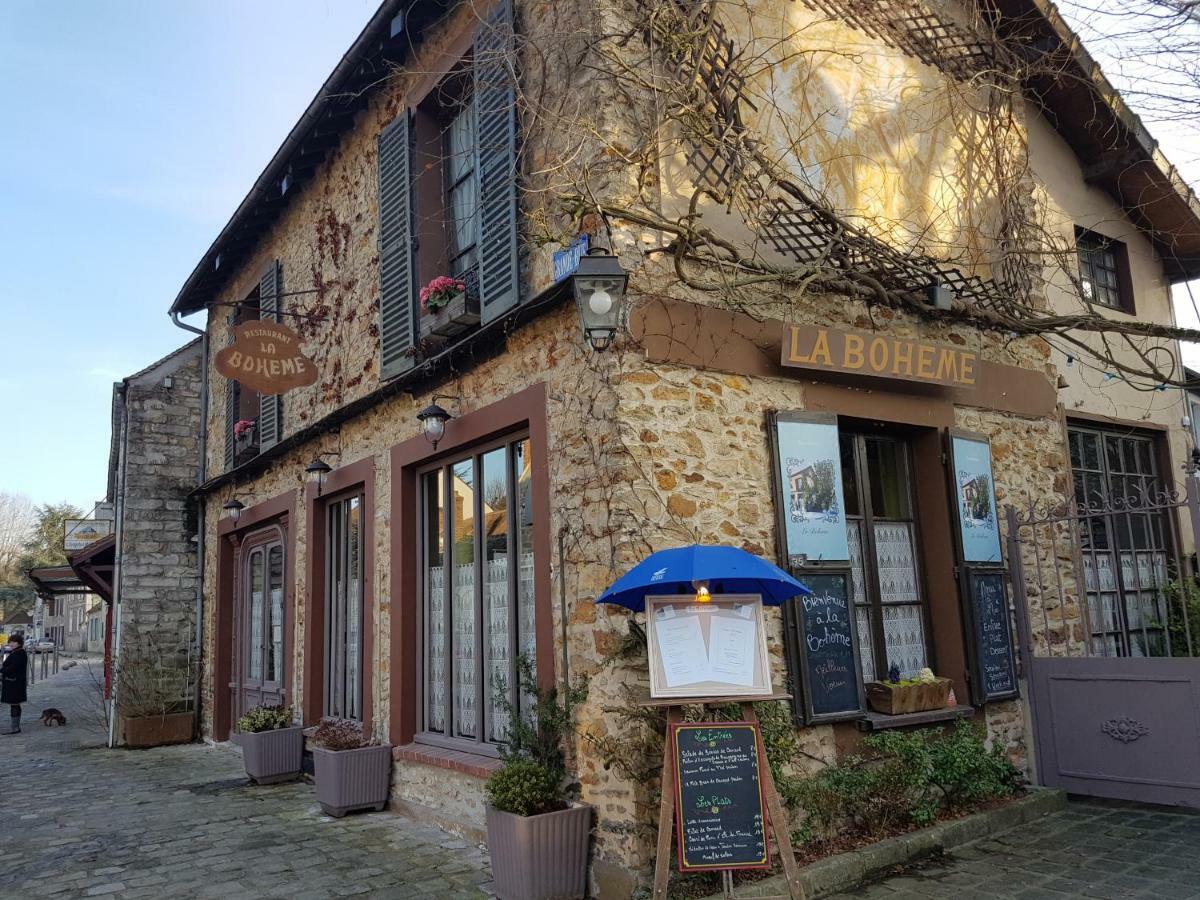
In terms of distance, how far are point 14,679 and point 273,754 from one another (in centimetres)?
952

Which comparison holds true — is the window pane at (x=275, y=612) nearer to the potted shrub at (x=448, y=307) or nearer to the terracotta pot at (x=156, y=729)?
the terracotta pot at (x=156, y=729)

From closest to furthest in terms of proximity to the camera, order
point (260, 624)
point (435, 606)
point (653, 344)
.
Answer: point (653, 344) → point (435, 606) → point (260, 624)

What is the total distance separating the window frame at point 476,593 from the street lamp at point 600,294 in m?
1.18

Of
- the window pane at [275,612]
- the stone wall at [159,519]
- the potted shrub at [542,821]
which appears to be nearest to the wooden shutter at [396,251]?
the potted shrub at [542,821]

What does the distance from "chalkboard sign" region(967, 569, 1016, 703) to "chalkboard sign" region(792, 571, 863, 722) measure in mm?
1221

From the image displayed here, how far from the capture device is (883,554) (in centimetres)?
653

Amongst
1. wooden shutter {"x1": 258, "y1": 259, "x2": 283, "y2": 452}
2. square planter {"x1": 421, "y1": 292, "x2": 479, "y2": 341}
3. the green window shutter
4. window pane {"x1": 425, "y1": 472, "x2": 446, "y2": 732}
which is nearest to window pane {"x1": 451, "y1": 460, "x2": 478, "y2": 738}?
window pane {"x1": 425, "y1": 472, "x2": 446, "y2": 732}

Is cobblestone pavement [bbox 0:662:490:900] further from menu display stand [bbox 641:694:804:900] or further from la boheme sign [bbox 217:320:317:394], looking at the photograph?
la boheme sign [bbox 217:320:317:394]

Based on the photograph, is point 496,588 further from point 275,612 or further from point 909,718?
point 275,612

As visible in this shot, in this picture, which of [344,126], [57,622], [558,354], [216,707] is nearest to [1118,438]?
[558,354]

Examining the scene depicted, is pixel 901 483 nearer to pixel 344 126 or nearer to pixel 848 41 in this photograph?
pixel 848 41

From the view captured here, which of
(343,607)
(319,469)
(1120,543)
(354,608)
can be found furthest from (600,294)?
(1120,543)

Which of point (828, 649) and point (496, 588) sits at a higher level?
point (496, 588)

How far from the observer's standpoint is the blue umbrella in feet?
13.9
